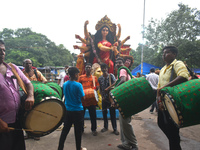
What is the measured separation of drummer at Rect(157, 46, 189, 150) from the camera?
1.98 metres

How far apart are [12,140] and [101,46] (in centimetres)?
513

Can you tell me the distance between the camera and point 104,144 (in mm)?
3303

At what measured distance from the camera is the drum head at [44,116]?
1.80m

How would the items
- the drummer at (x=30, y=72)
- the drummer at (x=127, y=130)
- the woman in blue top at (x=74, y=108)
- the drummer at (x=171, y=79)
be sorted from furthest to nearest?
the drummer at (x=30, y=72) < the drummer at (x=127, y=130) < the woman in blue top at (x=74, y=108) < the drummer at (x=171, y=79)

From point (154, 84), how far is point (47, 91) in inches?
200

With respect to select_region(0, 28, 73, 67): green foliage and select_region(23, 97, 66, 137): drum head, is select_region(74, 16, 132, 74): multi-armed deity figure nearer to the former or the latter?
select_region(23, 97, 66, 137): drum head

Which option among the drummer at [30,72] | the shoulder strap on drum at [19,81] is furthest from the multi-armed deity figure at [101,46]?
the shoulder strap on drum at [19,81]

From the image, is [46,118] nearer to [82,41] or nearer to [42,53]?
[82,41]

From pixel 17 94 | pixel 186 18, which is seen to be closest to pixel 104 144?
pixel 17 94

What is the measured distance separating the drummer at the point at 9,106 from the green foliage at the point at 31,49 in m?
28.1

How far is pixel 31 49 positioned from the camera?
3016 cm

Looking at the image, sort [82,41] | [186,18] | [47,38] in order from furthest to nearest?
[47,38] → [186,18] → [82,41]

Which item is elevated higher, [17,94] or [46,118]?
[17,94]

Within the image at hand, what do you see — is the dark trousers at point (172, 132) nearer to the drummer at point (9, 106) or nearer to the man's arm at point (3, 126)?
the drummer at point (9, 106)
